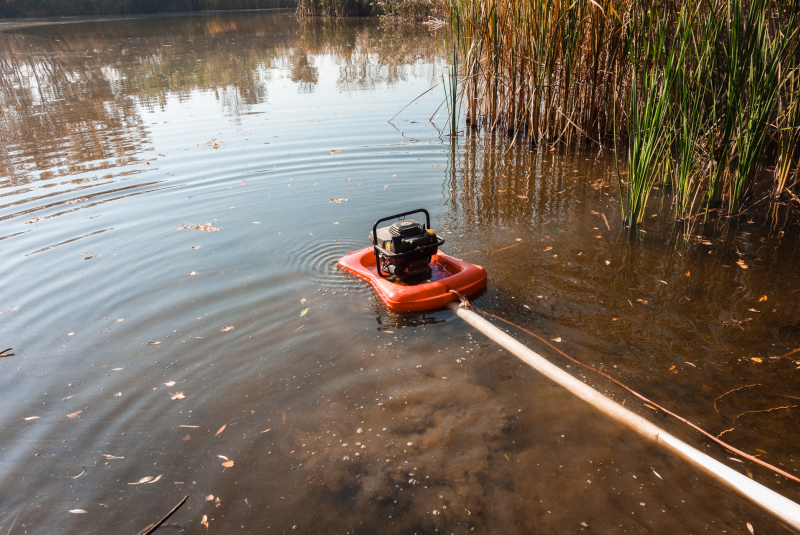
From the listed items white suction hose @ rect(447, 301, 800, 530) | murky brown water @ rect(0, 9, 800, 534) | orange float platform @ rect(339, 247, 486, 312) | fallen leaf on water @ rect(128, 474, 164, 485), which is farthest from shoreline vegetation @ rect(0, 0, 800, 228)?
fallen leaf on water @ rect(128, 474, 164, 485)

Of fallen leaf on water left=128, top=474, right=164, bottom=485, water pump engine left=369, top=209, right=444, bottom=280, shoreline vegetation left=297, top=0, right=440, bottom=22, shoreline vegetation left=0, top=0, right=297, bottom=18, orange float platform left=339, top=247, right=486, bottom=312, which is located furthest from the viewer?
shoreline vegetation left=0, top=0, right=297, bottom=18

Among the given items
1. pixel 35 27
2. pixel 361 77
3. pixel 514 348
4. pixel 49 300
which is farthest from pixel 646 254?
pixel 35 27

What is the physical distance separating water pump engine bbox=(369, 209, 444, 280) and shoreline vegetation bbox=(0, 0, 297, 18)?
40115 mm

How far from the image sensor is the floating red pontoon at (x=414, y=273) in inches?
164

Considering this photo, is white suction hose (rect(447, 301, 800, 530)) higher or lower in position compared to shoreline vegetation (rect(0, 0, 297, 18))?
lower

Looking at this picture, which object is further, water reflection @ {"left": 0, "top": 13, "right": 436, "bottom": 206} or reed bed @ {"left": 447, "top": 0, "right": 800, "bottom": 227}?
water reflection @ {"left": 0, "top": 13, "right": 436, "bottom": 206}

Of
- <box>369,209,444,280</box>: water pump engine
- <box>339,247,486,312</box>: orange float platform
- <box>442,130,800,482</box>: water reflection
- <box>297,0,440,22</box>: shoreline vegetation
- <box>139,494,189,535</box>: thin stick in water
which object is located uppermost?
<box>297,0,440,22</box>: shoreline vegetation

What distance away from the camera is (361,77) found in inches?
590

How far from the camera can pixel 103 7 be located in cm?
3697

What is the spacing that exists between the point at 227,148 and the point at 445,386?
715cm

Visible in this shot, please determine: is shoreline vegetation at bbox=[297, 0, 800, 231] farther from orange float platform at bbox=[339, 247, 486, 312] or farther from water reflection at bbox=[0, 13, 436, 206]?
water reflection at bbox=[0, 13, 436, 206]

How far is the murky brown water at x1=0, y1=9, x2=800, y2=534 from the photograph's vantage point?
271 cm

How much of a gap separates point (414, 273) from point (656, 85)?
2719 mm

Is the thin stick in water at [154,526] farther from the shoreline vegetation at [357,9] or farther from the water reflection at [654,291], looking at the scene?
the shoreline vegetation at [357,9]
